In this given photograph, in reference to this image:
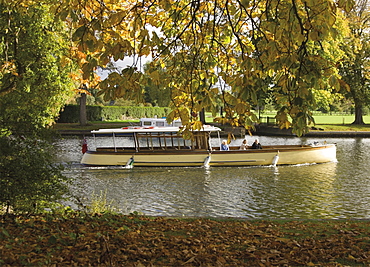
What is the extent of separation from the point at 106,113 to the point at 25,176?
60729 mm

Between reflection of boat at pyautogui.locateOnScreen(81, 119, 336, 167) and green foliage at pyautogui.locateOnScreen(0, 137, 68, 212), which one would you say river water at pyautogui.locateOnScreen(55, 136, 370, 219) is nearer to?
reflection of boat at pyautogui.locateOnScreen(81, 119, 336, 167)

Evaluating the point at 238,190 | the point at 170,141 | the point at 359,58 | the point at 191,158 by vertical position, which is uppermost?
the point at 359,58

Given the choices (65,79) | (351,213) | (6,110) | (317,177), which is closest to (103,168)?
(65,79)

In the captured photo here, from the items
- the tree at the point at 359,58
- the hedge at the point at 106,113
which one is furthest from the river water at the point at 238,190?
the tree at the point at 359,58

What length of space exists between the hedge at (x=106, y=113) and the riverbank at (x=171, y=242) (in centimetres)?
4387

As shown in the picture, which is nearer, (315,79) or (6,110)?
(315,79)

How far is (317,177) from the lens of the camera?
23.3 meters

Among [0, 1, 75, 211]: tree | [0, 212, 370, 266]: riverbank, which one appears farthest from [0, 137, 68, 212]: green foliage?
[0, 212, 370, 266]: riverbank

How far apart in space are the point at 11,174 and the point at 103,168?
17255 millimetres

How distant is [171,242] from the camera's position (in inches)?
301

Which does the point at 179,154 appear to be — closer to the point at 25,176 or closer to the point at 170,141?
the point at 170,141

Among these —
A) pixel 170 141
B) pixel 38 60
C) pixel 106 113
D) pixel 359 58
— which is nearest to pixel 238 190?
pixel 170 141

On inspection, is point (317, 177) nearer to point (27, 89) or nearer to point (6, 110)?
point (27, 89)

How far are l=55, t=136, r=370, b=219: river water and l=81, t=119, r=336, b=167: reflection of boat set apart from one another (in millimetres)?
647
